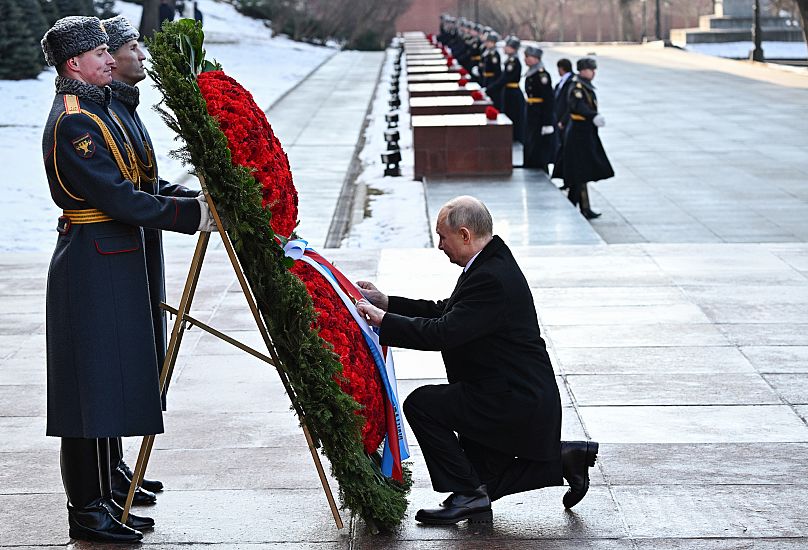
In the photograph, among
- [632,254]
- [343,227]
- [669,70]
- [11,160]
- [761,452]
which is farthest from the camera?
[669,70]

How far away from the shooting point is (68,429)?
439 centimetres

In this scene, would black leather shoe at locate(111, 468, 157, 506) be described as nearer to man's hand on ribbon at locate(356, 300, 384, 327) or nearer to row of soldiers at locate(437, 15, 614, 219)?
man's hand on ribbon at locate(356, 300, 384, 327)

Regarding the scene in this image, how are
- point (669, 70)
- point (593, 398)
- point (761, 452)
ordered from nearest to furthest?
1. point (761, 452)
2. point (593, 398)
3. point (669, 70)

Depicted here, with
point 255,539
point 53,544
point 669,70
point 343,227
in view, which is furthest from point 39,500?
point 669,70

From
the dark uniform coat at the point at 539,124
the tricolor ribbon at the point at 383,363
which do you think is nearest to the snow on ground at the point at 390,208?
the dark uniform coat at the point at 539,124

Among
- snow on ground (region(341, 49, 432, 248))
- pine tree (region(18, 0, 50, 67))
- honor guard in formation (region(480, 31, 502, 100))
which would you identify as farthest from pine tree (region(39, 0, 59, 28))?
snow on ground (region(341, 49, 432, 248))

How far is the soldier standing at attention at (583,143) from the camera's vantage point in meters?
13.3

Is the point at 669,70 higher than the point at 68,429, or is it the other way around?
the point at 68,429

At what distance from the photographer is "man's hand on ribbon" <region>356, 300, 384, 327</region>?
448 centimetres

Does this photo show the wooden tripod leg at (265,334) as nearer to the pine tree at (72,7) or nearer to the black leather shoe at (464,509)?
the black leather shoe at (464,509)

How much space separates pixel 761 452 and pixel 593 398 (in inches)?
40.9

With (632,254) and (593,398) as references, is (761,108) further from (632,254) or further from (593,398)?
(593,398)

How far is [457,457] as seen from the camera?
15.0ft

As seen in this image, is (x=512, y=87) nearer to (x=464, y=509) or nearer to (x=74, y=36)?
(x=464, y=509)
